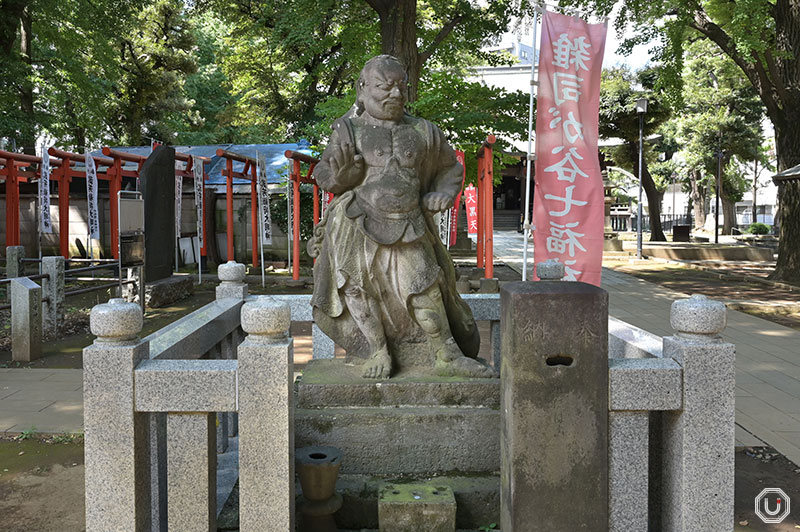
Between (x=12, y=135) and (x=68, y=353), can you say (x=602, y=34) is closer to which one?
(x=68, y=353)

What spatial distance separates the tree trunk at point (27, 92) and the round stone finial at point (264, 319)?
1372 centimetres

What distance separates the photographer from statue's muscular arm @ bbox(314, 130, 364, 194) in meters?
3.83

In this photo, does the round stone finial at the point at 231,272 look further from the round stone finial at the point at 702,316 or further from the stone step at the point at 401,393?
the round stone finial at the point at 702,316

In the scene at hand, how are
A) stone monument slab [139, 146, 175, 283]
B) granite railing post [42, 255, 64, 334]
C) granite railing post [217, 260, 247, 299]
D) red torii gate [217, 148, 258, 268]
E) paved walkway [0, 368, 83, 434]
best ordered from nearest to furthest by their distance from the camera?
granite railing post [217, 260, 247, 299] → paved walkway [0, 368, 83, 434] → granite railing post [42, 255, 64, 334] → stone monument slab [139, 146, 175, 283] → red torii gate [217, 148, 258, 268]

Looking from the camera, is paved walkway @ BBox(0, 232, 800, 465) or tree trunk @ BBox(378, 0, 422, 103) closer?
paved walkway @ BBox(0, 232, 800, 465)

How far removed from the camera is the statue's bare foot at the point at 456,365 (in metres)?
3.70

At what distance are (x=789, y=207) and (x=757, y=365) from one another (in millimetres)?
8272

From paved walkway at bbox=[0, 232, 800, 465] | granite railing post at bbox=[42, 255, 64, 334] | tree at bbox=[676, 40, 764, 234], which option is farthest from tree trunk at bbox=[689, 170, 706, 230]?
granite railing post at bbox=[42, 255, 64, 334]

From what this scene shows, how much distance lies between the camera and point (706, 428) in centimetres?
272

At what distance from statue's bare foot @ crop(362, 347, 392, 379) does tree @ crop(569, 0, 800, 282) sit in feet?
39.7

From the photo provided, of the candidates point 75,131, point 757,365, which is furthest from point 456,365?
point 75,131

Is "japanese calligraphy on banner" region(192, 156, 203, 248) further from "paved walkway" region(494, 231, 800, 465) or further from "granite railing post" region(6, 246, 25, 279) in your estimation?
"paved walkway" region(494, 231, 800, 465)

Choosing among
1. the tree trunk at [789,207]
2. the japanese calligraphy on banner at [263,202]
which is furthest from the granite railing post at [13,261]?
Result: the tree trunk at [789,207]

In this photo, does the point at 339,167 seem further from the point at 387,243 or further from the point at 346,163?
the point at 387,243
